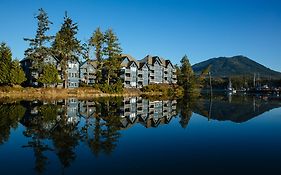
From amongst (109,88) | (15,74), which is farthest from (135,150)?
(109,88)

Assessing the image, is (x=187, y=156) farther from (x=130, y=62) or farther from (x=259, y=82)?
(x=259, y=82)

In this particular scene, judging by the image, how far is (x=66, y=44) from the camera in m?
60.3

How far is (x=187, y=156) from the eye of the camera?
37.7 ft

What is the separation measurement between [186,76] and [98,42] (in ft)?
152

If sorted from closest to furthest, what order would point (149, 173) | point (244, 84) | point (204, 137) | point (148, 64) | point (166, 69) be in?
point (149, 173)
point (204, 137)
point (148, 64)
point (166, 69)
point (244, 84)

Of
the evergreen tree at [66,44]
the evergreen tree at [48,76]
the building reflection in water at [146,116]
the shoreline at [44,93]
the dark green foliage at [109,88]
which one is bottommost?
the building reflection in water at [146,116]

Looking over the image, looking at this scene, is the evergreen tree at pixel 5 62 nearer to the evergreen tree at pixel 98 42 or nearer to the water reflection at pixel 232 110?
the evergreen tree at pixel 98 42

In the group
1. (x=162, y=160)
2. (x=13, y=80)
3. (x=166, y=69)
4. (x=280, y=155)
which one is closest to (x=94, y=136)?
(x=162, y=160)

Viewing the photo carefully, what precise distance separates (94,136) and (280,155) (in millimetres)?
9400

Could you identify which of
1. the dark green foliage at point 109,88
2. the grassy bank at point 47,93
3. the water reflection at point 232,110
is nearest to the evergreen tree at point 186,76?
the dark green foliage at point 109,88

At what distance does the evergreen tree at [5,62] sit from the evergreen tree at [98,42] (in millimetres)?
19546

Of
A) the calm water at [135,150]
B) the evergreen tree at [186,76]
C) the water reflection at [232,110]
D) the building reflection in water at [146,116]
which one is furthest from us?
the evergreen tree at [186,76]

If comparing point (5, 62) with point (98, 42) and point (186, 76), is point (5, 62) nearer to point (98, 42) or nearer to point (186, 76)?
point (98, 42)

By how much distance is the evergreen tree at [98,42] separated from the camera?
68188 millimetres
